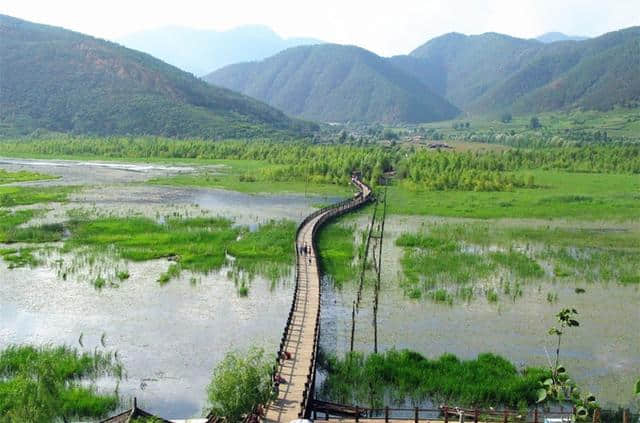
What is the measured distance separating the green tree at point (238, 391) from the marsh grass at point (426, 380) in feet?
17.5

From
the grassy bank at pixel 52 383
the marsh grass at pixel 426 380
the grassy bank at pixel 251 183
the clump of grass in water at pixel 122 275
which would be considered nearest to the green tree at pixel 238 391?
the marsh grass at pixel 426 380

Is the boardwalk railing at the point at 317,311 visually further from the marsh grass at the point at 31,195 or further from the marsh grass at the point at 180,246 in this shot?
the marsh grass at the point at 31,195

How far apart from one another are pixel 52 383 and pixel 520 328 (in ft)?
86.7

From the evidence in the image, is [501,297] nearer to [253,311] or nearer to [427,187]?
[253,311]

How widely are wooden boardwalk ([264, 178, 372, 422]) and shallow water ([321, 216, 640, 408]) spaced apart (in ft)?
5.14

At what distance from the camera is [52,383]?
76.7ft

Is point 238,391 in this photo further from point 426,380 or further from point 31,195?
point 31,195

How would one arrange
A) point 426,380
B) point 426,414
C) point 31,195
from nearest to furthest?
point 426,414 < point 426,380 < point 31,195

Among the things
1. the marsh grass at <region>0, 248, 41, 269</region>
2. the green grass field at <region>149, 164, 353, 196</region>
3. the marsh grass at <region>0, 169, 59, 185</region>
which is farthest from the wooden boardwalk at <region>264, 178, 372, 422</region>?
the marsh grass at <region>0, 169, 59, 185</region>

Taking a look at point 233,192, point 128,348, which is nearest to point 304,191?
point 233,192

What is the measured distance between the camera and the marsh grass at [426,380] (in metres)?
27.9

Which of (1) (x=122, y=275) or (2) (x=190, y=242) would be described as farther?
(2) (x=190, y=242)

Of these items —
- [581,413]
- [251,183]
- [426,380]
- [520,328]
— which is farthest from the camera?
[251,183]

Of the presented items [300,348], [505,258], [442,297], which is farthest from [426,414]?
[505,258]
